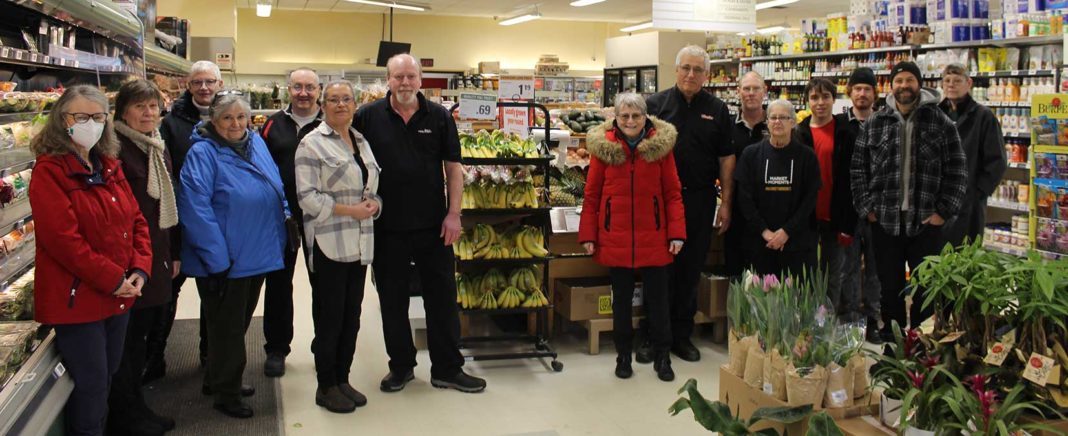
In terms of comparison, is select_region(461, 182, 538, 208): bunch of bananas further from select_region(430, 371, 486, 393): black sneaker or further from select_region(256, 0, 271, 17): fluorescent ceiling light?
select_region(256, 0, 271, 17): fluorescent ceiling light

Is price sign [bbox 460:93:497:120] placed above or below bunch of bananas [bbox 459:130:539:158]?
above

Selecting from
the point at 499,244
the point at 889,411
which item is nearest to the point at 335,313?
the point at 499,244

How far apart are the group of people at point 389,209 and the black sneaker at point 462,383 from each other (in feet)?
0.03

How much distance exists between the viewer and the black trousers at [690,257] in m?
4.81

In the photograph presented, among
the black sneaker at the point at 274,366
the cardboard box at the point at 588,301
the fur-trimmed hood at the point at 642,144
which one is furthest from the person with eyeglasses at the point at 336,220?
the cardboard box at the point at 588,301

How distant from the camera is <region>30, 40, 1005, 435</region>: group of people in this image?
2965 millimetres

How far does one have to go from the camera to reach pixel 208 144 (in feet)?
12.1

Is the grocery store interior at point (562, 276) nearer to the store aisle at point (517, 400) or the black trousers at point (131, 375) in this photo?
the store aisle at point (517, 400)

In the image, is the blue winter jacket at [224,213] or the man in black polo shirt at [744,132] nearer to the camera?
the blue winter jacket at [224,213]

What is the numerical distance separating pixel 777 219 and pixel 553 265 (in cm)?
140

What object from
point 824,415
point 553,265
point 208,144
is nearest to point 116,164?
point 208,144

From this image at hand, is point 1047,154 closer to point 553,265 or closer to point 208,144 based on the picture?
point 553,265

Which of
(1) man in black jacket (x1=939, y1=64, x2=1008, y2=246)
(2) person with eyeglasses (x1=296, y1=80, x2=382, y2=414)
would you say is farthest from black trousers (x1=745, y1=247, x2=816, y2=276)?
(2) person with eyeglasses (x1=296, y1=80, x2=382, y2=414)

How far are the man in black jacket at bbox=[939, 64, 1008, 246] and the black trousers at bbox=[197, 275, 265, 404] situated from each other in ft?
12.7
